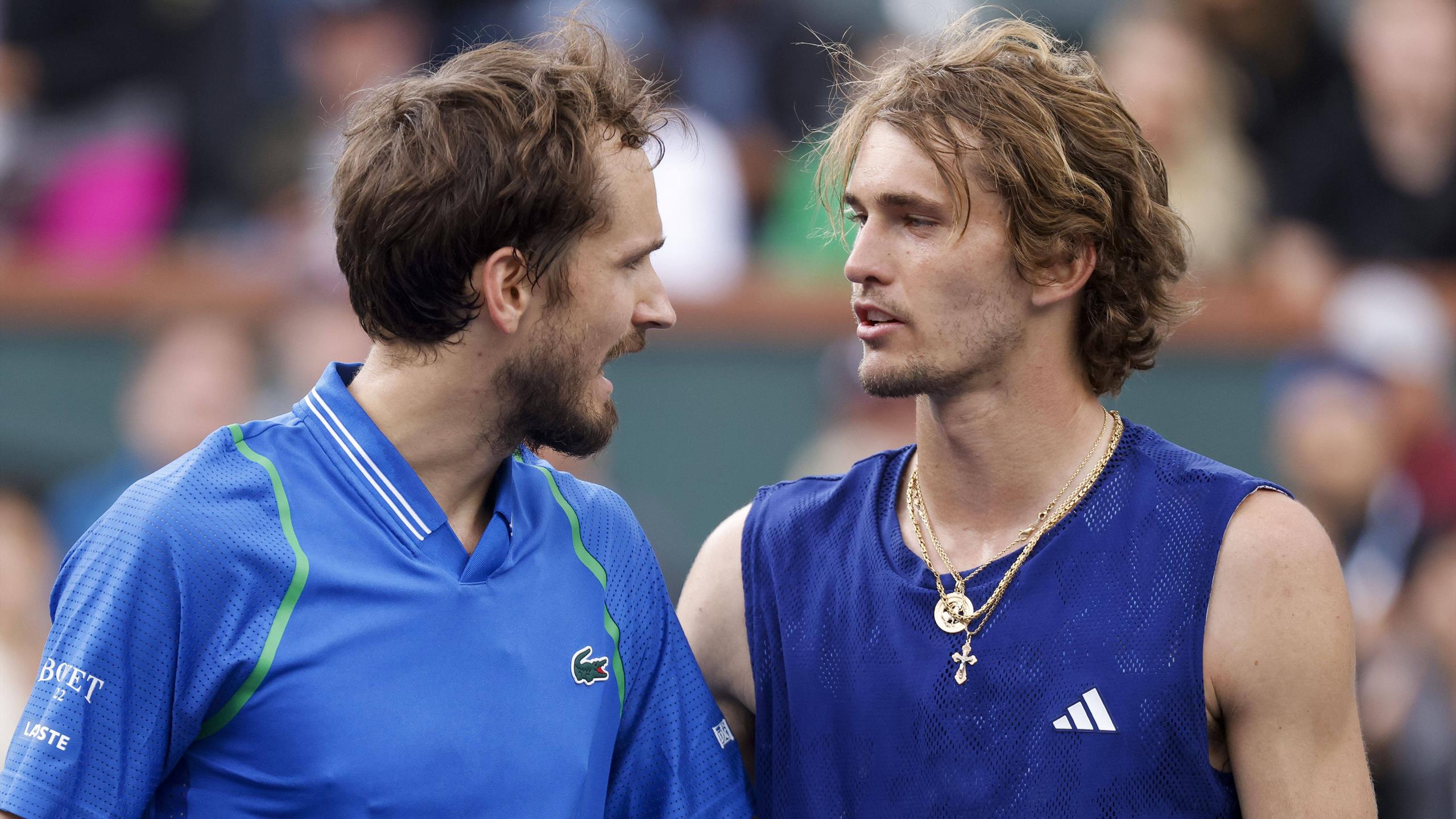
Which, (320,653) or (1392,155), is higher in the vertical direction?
(1392,155)

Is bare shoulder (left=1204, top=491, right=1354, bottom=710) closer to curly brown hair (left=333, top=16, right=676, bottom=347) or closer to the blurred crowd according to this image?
curly brown hair (left=333, top=16, right=676, bottom=347)

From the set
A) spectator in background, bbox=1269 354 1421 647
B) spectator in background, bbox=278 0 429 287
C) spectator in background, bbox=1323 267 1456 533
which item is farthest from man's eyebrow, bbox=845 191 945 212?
spectator in background, bbox=278 0 429 287

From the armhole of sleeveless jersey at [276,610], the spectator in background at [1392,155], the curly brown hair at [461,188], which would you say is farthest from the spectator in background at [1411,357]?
the armhole of sleeveless jersey at [276,610]

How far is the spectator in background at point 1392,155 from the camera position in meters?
6.31

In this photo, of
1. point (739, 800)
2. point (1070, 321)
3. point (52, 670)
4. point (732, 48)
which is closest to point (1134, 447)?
point (1070, 321)

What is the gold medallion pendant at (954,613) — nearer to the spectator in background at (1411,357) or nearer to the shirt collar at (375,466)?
the shirt collar at (375,466)

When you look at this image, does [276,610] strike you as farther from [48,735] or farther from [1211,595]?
[1211,595]

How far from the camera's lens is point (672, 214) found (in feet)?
22.4

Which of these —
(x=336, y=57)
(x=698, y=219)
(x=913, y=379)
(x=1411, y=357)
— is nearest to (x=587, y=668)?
(x=913, y=379)

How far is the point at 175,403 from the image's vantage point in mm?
6301

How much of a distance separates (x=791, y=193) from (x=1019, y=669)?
462 cm

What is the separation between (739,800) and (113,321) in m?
4.87

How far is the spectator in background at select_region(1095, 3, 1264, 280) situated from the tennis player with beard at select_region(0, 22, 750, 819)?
3906mm

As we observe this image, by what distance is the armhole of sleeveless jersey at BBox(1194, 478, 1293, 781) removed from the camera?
8.49 feet
